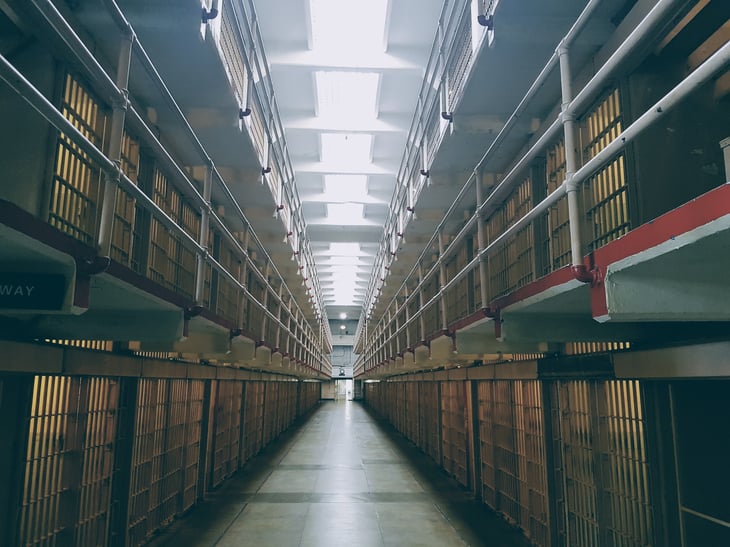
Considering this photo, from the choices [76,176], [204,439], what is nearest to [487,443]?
[204,439]

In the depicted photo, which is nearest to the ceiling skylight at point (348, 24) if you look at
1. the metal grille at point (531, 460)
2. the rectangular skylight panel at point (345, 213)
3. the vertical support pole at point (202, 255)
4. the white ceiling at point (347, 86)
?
the white ceiling at point (347, 86)

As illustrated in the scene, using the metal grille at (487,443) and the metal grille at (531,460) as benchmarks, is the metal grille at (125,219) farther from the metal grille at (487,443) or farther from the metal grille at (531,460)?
the metal grille at (487,443)

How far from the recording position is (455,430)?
9805 millimetres

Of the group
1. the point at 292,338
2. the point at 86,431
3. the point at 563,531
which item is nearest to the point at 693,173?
the point at 563,531

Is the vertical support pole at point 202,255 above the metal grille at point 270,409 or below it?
above

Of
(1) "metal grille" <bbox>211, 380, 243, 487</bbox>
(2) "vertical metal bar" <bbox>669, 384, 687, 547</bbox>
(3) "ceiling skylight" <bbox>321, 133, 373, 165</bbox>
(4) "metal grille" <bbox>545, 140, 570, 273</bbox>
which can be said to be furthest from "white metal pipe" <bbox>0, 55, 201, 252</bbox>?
(3) "ceiling skylight" <bbox>321, 133, 373, 165</bbox>

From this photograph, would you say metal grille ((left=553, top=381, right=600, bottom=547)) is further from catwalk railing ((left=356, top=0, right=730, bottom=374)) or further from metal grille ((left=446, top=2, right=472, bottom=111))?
metal grille ((left=446, top=2, right=472, bottom=111))

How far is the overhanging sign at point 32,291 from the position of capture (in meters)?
2.32

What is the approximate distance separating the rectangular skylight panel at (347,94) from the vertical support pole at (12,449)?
7.90 m

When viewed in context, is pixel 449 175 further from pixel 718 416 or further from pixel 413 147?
pixel 718 416

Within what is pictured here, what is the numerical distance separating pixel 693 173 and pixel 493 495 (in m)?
5.39

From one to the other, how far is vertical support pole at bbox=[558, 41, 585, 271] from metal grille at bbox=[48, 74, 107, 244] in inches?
105

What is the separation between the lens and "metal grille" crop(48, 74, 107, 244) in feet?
11.0

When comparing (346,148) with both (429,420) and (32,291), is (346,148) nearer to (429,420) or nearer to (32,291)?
(429,420)
